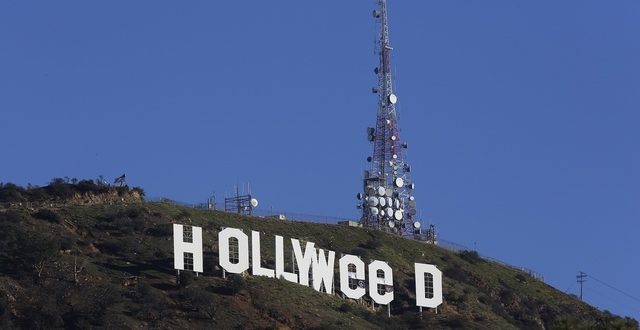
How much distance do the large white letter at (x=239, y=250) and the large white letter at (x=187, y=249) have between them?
165 cm

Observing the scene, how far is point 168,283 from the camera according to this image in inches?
4397

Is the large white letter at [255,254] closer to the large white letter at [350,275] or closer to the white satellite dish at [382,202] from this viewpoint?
the large white letter at [350,275]

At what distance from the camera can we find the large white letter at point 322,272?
391 ft

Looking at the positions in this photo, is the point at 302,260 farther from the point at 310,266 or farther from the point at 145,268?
the point at 145,268

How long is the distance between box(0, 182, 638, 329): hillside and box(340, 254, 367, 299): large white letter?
29.7 inches

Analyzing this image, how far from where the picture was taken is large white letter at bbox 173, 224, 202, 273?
360 feet

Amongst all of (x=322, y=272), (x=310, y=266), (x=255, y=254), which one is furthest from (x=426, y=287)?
(x=255, y=254)

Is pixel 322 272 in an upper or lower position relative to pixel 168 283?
upper

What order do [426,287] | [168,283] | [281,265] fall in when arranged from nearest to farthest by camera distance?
[168,283] < [281,265] < [426,287]

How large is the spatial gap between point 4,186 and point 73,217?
36.2 ft

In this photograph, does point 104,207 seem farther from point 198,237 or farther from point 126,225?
point 198,237

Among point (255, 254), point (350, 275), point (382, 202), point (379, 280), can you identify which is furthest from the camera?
point (382, 202)

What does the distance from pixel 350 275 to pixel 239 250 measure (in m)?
10.7

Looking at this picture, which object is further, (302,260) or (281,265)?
(302,260)
